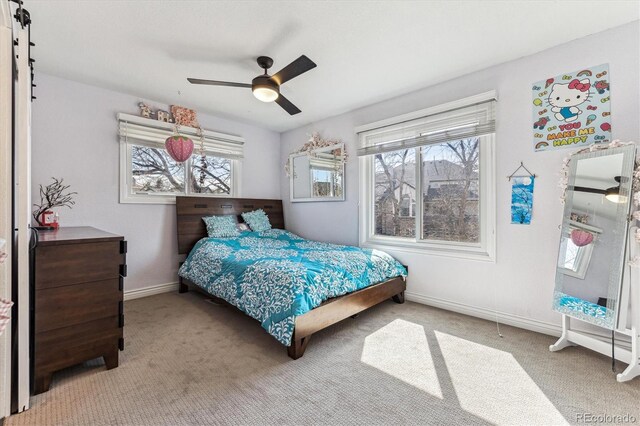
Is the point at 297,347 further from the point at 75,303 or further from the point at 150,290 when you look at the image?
the point at 150,290

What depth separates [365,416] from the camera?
4.82 feet

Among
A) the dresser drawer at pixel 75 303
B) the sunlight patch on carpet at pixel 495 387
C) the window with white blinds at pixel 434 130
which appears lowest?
the sunlight patch on carpet at pixel 495 387

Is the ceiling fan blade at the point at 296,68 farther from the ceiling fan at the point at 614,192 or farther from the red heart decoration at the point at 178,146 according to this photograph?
the ceiling fan at the point at 614,192

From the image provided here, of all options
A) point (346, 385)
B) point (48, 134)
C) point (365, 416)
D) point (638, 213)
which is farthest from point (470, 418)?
point (48, 134)

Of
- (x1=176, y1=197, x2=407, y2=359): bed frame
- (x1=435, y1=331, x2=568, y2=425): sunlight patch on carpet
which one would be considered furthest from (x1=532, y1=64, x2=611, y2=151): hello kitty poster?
(x1=176, y1=197, x2=407, y2=359): bed frame

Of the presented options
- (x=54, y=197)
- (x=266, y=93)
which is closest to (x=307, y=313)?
(x=266, y=93)

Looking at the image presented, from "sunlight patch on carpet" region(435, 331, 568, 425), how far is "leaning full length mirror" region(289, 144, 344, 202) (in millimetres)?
2329

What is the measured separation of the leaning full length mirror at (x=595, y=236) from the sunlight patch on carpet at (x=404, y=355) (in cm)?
109

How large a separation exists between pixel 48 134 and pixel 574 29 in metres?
4.70

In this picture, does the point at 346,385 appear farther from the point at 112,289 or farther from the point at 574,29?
the point at 574,29

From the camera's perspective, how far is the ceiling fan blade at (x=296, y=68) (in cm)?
195

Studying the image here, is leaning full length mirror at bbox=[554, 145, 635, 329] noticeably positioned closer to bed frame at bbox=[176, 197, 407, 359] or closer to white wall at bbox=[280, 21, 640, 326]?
white wall at bbox=[280, 21, 640, 326]

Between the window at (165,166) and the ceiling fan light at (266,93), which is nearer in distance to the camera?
the ceiling fan light at (266,93)

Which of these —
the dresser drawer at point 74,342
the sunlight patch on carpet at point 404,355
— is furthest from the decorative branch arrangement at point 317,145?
the dresser drawer at point 74,342
